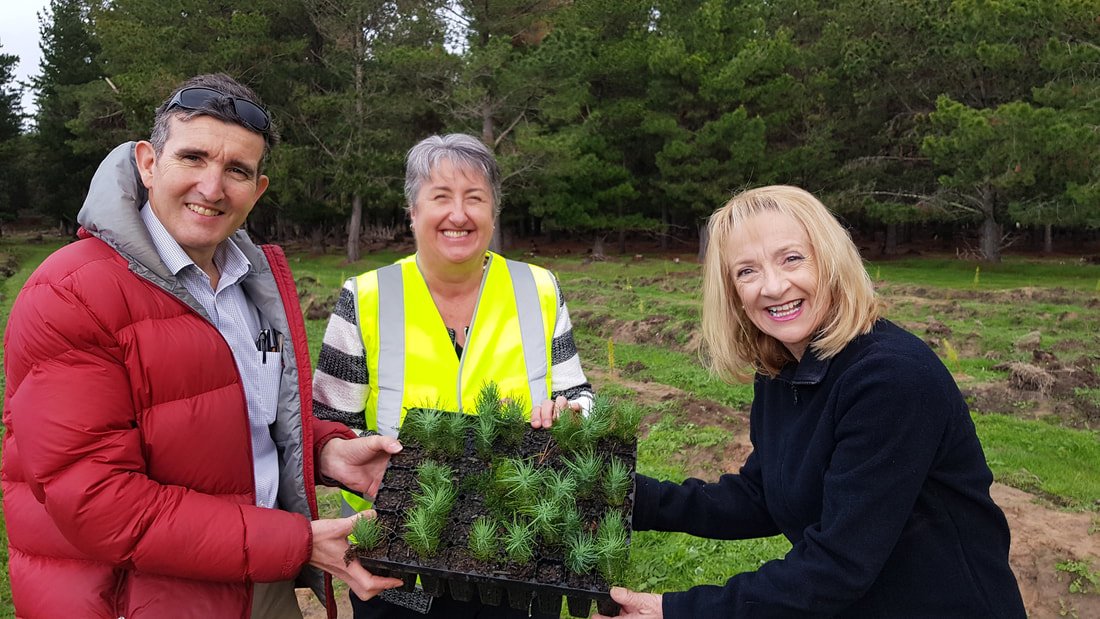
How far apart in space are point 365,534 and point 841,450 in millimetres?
1058

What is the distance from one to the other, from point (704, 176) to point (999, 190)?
26.2 feet

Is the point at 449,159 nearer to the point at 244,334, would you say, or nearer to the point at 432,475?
the point at 244,334

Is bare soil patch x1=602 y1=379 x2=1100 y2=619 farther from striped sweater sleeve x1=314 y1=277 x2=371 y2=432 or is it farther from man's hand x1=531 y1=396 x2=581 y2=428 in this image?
striped sweater sleeve x1=314 y1=277 x2=371 y2=432

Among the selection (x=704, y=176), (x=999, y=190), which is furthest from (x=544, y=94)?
(x=999, y=190)

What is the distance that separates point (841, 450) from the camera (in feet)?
4.77

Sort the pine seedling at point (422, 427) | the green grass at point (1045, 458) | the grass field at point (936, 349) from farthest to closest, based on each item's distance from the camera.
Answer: the green grass at point (1045, 458)
the grass field at point (936, 349)
the pine seedling at point (422, 427)

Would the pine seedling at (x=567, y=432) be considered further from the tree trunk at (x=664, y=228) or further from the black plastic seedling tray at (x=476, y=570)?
the tree trunk at (x=664, y=228)

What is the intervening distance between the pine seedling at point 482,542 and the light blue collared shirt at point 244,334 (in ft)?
1.77

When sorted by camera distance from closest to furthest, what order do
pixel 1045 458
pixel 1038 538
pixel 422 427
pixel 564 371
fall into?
pixel 422 427 < pixel 564 371 < pixel 1038 538 < pixel 1045 458

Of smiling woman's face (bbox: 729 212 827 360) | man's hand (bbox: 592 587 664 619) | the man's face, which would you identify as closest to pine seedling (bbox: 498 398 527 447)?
man's hand (bbox: 592 587 664 619)

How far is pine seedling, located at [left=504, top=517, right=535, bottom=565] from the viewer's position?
5.15 feet

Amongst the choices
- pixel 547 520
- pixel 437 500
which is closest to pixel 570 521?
pixel 547 520

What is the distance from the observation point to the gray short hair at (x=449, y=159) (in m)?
2.12

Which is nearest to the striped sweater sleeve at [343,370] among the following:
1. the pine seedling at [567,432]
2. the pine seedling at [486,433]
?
the pine seedling at [486,433]
